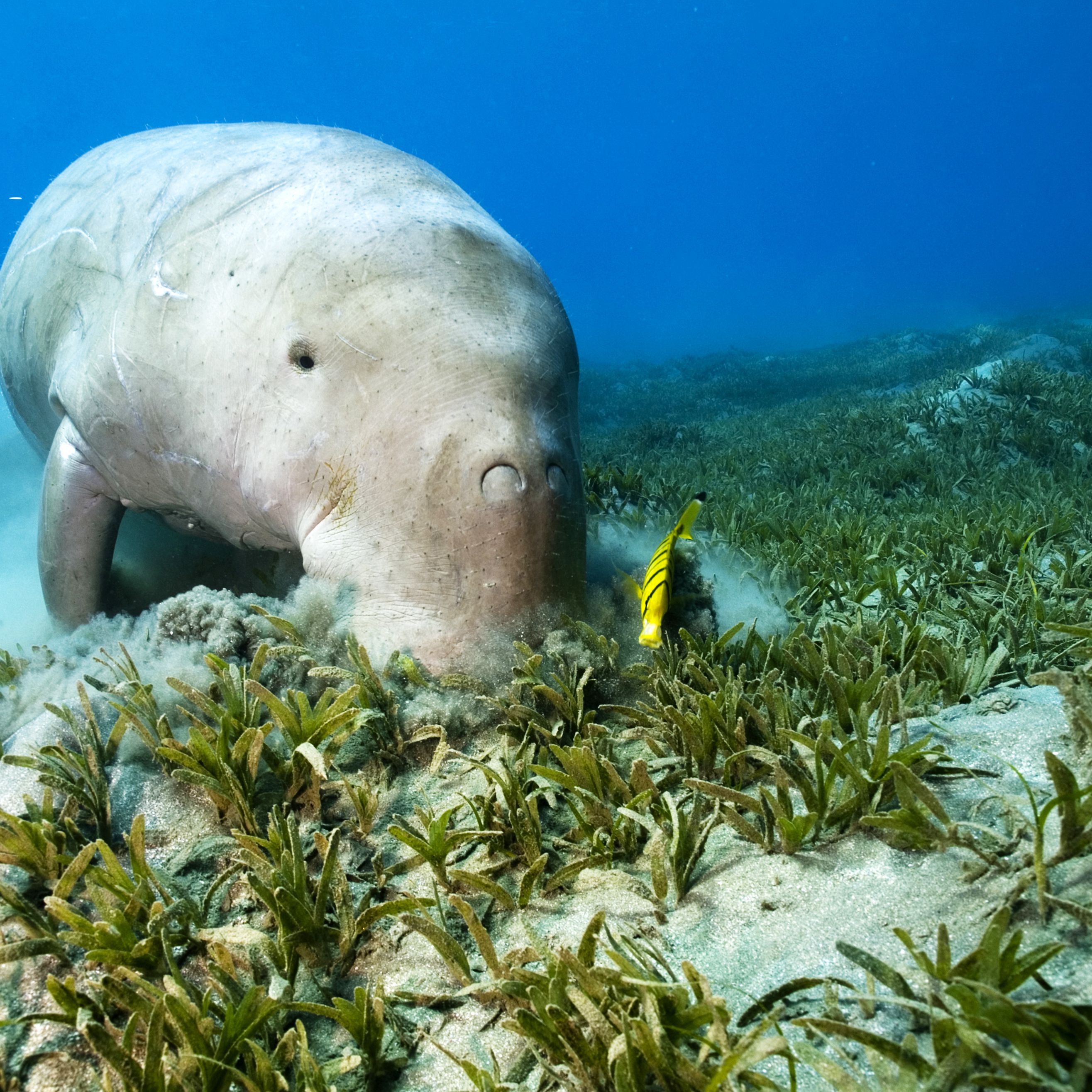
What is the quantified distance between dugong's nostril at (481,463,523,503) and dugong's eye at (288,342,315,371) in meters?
0.81

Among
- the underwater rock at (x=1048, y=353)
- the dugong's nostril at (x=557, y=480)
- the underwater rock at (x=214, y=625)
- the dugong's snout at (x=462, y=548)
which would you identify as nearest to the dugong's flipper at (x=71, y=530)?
the underwater rock at (x=214, y=625)

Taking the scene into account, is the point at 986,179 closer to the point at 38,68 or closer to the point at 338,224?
the point at 38,68

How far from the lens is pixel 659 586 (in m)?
2.15

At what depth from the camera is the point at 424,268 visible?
2402 mm

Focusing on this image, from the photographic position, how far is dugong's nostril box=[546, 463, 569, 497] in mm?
2180

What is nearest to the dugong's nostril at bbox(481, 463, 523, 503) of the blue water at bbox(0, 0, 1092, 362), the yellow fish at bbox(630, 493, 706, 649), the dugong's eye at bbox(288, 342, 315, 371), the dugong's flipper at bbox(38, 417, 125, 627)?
the yellow fish at bbox(630, 493, 706, 649)

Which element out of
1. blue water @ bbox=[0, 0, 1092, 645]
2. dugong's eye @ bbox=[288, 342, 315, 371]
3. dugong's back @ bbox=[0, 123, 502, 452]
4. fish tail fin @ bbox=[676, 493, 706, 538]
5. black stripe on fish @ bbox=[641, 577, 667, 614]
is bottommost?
black stripe on fish @ bbox=[641, 577, 667, 614]

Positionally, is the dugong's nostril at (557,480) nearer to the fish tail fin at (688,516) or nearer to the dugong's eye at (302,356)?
the fish tail fin at (688,516)

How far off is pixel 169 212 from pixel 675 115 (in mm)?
186127

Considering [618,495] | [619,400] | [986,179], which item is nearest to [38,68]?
[619,400]

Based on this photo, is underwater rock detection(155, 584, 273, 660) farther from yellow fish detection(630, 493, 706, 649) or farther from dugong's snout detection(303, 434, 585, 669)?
yellow fish detection(630, 493, 706, 649)

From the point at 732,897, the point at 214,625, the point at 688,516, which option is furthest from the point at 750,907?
the point at 214,625

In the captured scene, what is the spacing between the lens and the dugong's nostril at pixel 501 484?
6.87 ft

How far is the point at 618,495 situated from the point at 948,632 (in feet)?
11.6
